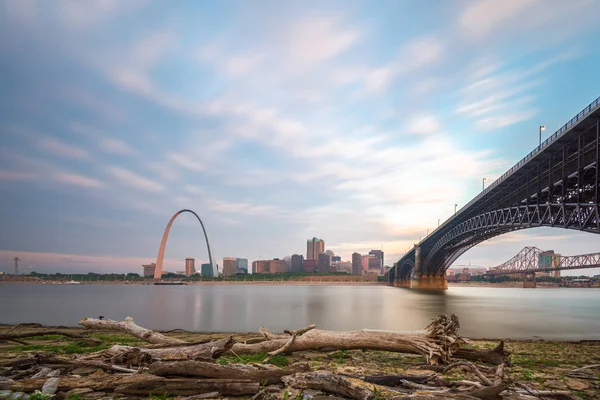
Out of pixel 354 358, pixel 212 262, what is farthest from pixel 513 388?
pixel 212 262

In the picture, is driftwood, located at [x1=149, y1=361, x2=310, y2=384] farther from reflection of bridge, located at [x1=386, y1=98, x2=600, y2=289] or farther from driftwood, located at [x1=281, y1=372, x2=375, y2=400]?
reflection of bridge, located at [x1=386, y1=98, x2=600, y2=289]

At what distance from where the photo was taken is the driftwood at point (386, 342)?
1221 cm

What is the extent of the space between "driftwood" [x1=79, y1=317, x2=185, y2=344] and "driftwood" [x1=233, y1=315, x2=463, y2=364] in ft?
10.1

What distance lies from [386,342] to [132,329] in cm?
1052

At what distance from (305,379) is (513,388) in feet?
15.8

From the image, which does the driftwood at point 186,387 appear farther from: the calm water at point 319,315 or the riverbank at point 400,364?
the calm water at point 319,315

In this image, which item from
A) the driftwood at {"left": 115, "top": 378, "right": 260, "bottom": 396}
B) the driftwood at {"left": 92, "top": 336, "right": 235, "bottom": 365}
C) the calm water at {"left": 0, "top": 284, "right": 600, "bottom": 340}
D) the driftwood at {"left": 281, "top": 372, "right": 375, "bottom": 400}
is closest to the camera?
the driftwood at {"left": 281, "top": 372, "right": 375, "bottom": 400}

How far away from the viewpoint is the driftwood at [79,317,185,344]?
13.6m

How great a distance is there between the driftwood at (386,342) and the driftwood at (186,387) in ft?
15.7

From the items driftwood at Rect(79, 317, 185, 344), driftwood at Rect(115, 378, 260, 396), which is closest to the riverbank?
driftwood at Rect(115, 378, 260, 396)

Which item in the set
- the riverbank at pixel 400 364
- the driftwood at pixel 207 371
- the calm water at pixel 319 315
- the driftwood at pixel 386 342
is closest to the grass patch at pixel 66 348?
the riverbank at pixel 400 364

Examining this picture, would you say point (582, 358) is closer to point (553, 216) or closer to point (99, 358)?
point (99, 358)

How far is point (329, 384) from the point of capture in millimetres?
8047

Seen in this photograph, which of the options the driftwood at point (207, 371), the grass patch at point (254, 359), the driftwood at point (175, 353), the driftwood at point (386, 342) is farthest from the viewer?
the driftwood at point (386, 342)
